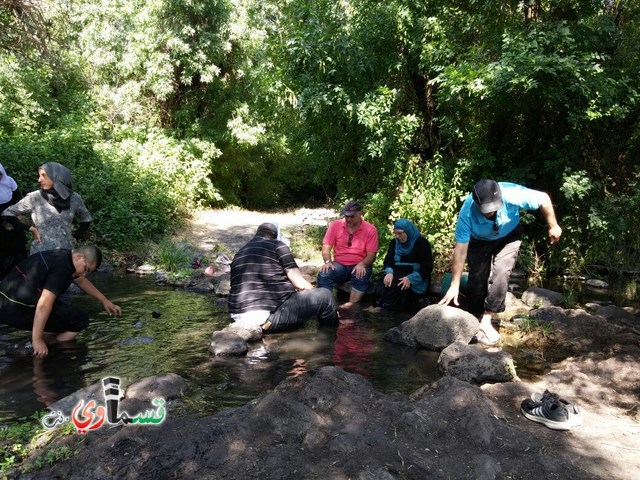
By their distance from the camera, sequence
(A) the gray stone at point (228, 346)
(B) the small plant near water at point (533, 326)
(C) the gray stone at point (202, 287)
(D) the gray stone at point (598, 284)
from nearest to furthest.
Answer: (A) the gray stone at point (228, 346) < (B) the small plant near water at point (533, 326) < (C) the gray stone at point (202, 287) < (D) the gray stone at point (598, 284)

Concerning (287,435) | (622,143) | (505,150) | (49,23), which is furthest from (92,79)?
(287,435)

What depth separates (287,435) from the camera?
3.24 m

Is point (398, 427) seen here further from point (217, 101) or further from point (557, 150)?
point (217, 101)

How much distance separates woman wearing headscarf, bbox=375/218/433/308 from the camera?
7.29m

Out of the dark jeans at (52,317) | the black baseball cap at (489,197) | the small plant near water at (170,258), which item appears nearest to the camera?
the dark jeans at (52,317)

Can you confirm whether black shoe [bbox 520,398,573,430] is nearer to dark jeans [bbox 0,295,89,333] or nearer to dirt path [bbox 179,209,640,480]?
dirt path [bbox 179,209,640,480]

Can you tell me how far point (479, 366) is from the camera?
185 inches

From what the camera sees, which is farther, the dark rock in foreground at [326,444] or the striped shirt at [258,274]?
the striped shirt at [258,274]

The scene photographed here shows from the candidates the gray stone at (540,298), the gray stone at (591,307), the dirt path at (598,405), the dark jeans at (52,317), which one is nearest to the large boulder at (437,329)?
the dirt path at (598,405)

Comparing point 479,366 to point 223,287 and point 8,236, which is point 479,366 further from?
point 8,236

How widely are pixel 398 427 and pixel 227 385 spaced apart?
1.72 meters

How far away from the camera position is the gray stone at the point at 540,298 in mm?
7559

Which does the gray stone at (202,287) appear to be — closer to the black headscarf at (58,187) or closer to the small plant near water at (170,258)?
the small plant near water at (170,258)

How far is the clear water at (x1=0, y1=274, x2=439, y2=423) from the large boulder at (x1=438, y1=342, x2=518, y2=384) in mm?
218
